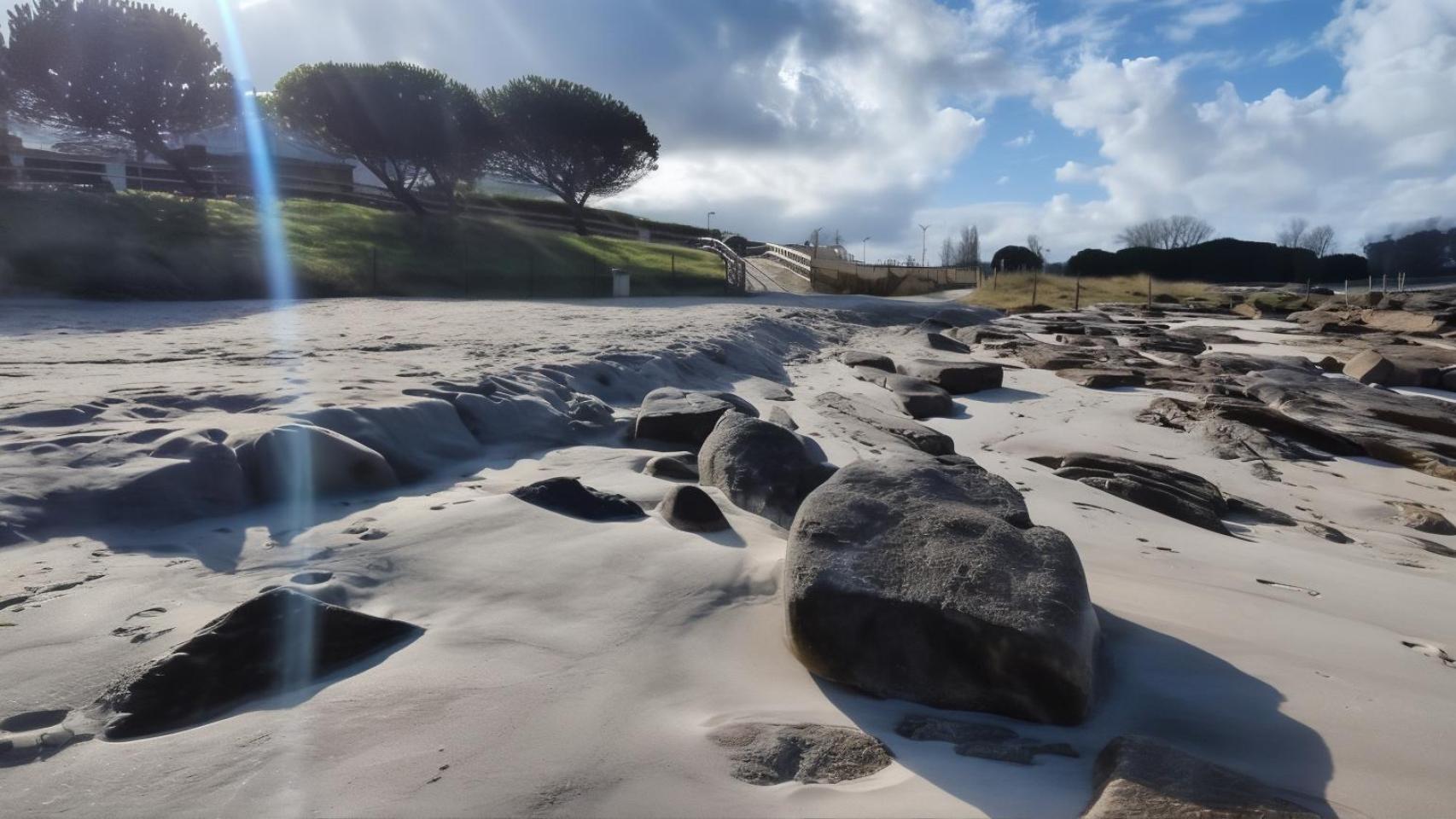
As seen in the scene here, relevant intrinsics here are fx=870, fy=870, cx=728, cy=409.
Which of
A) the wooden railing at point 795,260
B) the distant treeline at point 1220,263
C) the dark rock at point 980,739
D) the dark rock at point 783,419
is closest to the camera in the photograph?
the dark rock at point 980,739

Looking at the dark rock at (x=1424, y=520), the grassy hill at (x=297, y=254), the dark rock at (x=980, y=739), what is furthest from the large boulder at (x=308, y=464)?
the grassy hill at (x=297, y=254)

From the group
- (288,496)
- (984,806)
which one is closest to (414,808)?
(984,806)

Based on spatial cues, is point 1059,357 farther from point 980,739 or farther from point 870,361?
point 980,739

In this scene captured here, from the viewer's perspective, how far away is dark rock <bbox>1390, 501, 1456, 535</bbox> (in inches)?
189

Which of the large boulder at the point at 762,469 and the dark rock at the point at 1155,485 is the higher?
the large boulder at the point at 762,469

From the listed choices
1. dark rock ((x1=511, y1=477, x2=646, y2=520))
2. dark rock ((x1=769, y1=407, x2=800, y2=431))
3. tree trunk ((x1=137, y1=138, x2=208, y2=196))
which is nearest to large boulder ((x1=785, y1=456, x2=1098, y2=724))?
dark rock ((x1=511, y1=477, x2=646, y2=520))

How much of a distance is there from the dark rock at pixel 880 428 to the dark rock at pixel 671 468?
159 centimetres

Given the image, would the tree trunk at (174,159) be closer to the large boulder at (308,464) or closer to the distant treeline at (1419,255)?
the large boulder at (308,464)

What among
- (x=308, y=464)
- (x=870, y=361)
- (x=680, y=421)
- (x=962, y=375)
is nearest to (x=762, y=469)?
(x=680, y=421)

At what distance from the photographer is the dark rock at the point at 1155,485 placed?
4.53 m

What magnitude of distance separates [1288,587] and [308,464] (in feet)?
13.2

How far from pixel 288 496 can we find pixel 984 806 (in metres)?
2.97

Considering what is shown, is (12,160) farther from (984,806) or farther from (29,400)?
(984,806)

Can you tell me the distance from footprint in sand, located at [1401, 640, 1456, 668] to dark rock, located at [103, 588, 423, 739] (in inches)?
121
